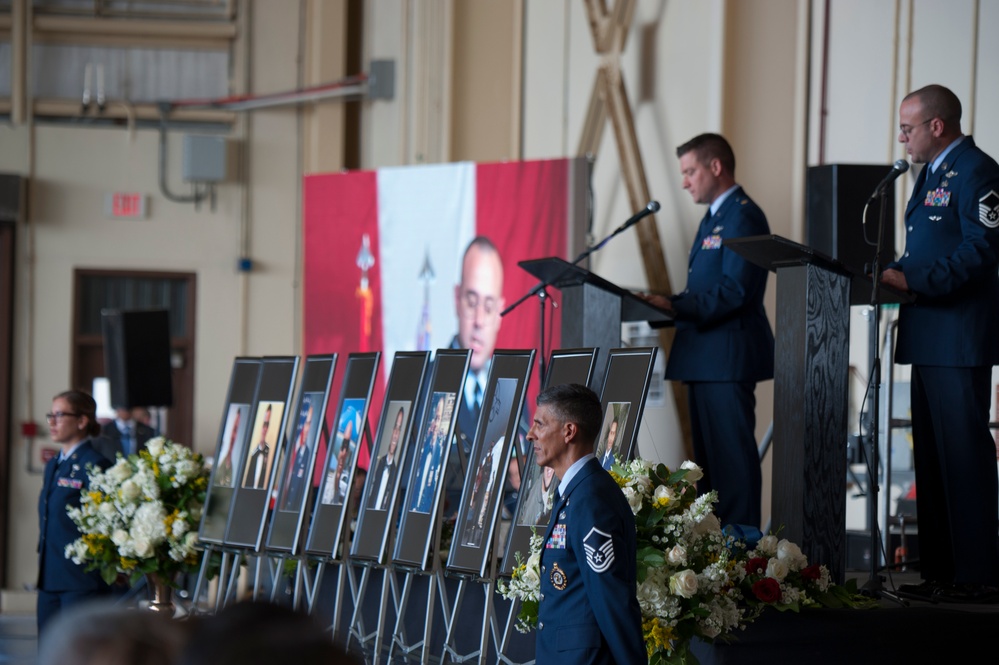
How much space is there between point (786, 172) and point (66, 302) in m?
6.84

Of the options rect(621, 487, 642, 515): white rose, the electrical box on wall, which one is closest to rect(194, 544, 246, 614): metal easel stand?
rect(621, 487, 642, 515): white rose

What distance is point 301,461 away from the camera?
5.66 meters

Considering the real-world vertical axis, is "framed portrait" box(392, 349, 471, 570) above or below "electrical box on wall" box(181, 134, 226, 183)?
below

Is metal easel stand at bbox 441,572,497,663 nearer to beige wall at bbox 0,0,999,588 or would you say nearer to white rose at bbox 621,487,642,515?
white rose at bbox 621,487,642,515

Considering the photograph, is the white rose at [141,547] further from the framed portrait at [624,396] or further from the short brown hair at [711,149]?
the short brown hair at [711,149]

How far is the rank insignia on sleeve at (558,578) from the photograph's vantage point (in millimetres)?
3219

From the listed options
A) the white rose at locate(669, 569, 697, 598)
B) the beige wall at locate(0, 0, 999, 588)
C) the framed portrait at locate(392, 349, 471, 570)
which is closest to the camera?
the white rose at locate(669, 569, 697, 598)

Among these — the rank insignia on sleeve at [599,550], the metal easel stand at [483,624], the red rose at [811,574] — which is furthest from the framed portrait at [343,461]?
the rank insignia on sleeve at [599,550]

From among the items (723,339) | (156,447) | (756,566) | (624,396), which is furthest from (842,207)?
(156,447)

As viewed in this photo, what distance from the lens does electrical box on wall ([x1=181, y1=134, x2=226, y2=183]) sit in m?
11.0

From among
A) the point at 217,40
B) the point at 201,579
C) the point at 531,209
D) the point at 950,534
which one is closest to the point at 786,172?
the point at 531,209

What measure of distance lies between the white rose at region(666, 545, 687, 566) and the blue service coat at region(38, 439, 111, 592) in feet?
11.7

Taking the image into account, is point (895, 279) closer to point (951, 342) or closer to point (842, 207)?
point (951, 342)

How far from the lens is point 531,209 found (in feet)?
26.0
